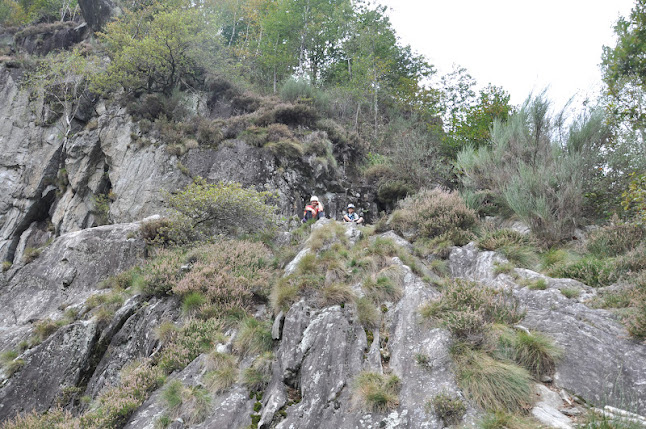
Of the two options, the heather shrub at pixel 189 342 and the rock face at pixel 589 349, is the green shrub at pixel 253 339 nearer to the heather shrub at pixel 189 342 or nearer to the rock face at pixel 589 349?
the heather shrub at pixel 189 342

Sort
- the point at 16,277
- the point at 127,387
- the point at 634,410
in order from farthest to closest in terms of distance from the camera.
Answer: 1. the point at 16,277
2. the point at 127,387
3. the point at 634,410

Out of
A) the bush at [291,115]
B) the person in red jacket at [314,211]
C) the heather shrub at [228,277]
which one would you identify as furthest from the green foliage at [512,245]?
the bush at [291,115]

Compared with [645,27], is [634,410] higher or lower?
lower

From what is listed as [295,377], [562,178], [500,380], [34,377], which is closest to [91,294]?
[34,377]

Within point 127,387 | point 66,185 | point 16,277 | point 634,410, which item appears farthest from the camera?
point 66,185

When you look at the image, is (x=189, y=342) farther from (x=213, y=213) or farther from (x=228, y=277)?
(x=213, y=213)

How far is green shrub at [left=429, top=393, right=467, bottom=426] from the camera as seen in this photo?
4199mm

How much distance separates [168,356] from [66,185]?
17.1 metres

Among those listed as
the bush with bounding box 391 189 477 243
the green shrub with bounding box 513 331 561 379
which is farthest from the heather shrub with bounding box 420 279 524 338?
the bush with bounding box 391 189 477 243

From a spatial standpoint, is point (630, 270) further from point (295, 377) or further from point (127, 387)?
point (127, 387)

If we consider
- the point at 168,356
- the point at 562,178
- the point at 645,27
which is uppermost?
the point at 645,27

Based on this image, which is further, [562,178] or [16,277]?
[16,277]

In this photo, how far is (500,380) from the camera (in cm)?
438

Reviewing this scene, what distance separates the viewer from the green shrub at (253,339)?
6.61 meters
